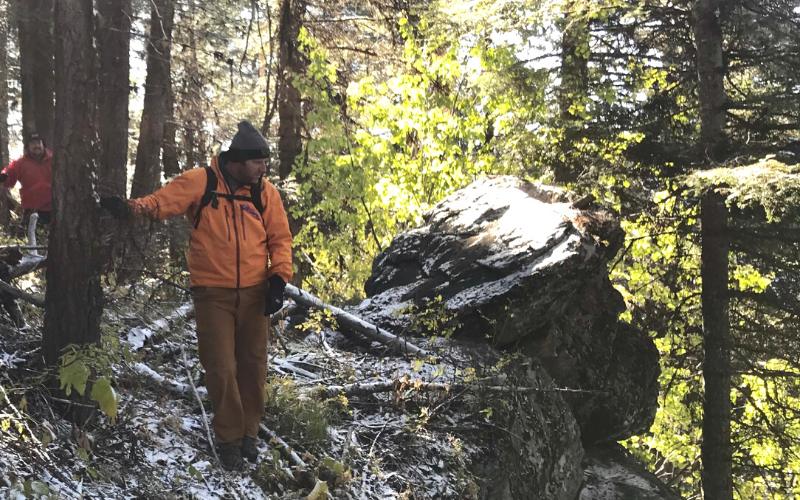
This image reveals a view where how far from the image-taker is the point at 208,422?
444 centimetres

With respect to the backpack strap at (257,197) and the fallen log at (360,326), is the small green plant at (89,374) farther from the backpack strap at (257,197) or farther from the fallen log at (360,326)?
the fallen log at (360,326)

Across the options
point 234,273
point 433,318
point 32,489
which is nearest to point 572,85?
point 433,318

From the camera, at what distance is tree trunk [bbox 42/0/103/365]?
12.0ft

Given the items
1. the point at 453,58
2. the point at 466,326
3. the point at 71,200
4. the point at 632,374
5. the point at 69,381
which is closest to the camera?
the point at 69,381

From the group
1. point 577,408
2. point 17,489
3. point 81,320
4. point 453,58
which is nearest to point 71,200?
point 81,320

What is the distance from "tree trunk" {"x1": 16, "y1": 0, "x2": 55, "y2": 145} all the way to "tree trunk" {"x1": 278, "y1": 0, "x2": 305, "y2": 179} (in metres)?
4.39

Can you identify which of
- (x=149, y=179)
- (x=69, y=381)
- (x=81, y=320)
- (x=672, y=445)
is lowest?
(x=672, y=445)

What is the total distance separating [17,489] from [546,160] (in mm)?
9201

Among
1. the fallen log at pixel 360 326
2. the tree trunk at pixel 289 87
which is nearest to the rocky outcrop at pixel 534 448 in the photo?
the fallen log at pixel 360 326

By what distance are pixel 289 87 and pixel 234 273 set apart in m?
8.80

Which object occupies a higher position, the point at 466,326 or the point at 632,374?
the point at 466,326

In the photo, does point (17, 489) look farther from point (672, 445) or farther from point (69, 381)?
point (672, 445)

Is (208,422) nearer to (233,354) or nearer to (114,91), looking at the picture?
(233,354)

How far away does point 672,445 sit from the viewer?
1803 cm
